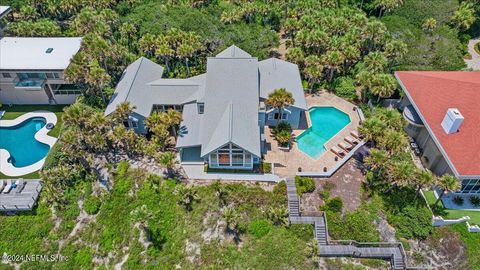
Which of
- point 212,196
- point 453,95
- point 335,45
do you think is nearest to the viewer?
point 212,196

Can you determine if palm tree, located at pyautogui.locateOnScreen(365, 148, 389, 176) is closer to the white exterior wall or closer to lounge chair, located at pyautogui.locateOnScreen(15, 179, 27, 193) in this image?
lounge chair, located at pyautogui.locateOnScreen(15, 179, 27, 193)

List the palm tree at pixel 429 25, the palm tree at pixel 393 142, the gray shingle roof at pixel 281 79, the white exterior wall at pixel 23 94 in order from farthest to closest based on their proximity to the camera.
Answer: the palm tree at pixel 429 25, the white exterior wall at pixel 23 94, the gray shingle roof at pixel 281 79, the palm tree at pixel 393 142

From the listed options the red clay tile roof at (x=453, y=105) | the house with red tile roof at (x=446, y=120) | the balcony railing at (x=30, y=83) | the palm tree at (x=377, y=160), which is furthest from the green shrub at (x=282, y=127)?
the balcony railing at (x=30, y=83)

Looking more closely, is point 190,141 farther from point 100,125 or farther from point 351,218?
point 351,218

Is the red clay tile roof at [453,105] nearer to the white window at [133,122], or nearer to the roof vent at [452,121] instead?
the roof vent at [452,121]

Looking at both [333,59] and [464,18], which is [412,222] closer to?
[333,59]

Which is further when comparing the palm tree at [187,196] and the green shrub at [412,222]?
the palm tree at [187,196]

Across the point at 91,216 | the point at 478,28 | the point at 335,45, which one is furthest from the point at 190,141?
the point at 478,28
